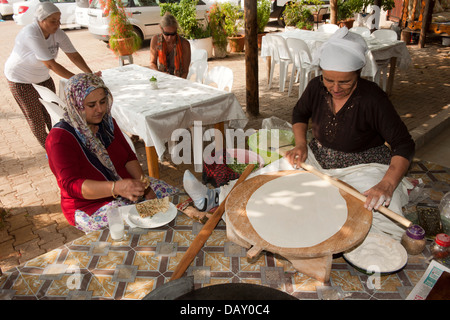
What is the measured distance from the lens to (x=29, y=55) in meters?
4.07

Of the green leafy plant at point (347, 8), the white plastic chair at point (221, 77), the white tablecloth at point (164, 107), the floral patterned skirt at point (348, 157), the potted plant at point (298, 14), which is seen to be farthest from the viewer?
the green leafy plant at point (347, 8)

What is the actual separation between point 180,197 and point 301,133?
1106 mm

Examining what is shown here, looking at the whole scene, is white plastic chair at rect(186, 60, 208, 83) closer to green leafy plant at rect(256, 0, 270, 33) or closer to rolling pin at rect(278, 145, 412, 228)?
rolling pin at rect(278, 145, 412, 228)

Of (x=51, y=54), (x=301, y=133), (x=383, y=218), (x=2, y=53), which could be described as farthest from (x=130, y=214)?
(x=2, y=53)

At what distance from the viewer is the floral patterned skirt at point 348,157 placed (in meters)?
2.52

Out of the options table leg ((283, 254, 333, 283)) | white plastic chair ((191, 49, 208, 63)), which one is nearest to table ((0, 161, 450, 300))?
table leg ((283, 254, 333, 283))

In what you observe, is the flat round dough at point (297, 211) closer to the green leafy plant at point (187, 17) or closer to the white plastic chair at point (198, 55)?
the white plastic chair at point (198, 55)

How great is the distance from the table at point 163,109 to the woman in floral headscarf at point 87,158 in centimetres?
88

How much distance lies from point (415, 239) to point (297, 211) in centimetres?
71

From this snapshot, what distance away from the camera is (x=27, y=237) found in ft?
10.9

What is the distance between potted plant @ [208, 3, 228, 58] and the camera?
8.80 metres

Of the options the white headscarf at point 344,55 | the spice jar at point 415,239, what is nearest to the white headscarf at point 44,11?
the white headscarf at point 344,55

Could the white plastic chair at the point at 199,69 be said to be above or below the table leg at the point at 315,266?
above
